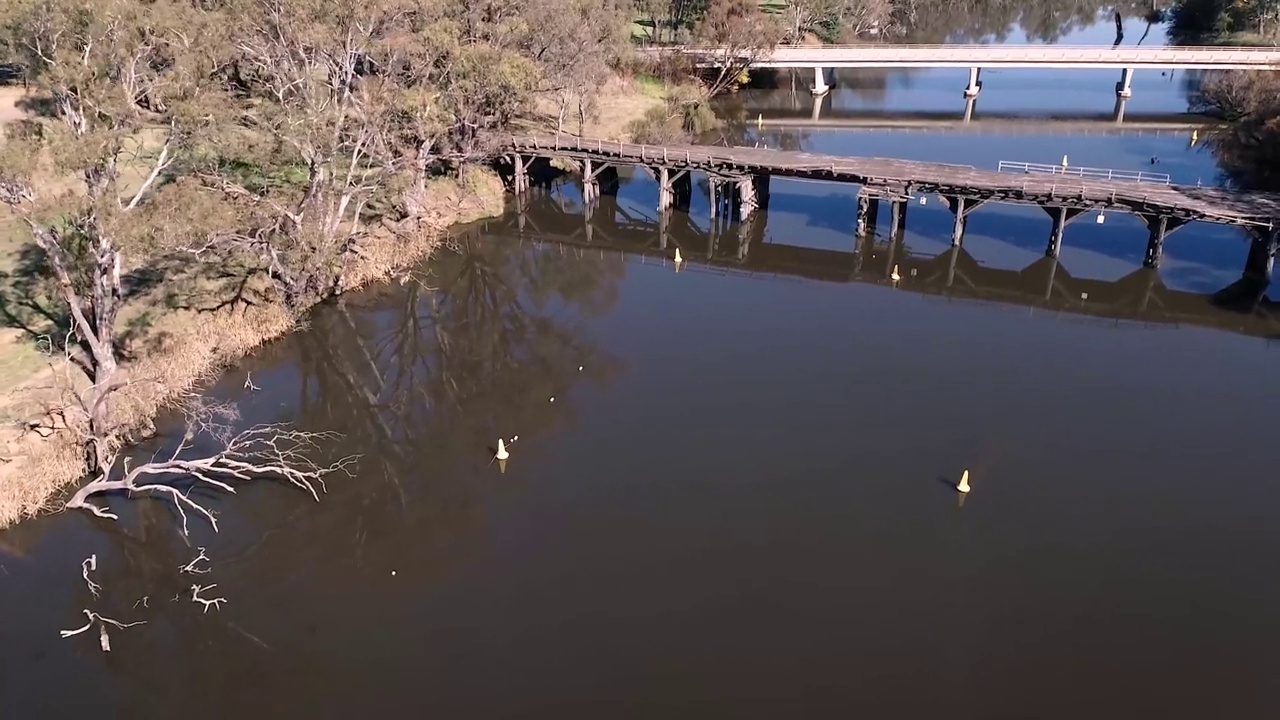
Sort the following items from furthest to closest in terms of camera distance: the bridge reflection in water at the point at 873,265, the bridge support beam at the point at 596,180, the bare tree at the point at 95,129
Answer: the bridge support beam at the point at 596,180 → the bridge reflection in water at the point at 873,265 → the bare tree at the point at 95,129

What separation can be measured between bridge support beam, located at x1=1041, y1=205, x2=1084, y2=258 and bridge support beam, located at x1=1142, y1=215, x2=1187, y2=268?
8.90 ft

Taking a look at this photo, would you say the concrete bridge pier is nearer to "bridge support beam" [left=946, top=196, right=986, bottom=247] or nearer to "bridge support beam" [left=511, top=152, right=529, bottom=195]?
"bridge support beam" [left=946, top=196, right=986, bottom=247]

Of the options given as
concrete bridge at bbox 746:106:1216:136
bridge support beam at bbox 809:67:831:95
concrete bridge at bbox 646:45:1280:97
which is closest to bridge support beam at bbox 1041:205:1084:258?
concrete bridge at bbox 746:106:1216:136

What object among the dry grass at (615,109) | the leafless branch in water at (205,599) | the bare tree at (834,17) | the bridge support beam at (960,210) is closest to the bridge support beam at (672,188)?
the dry grass at (615,109)

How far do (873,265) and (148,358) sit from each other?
90.4ft

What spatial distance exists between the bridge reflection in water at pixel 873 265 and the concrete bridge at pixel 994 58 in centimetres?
2827

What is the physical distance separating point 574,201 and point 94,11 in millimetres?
28617

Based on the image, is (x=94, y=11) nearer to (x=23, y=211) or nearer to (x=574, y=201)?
(x=23, y=211)

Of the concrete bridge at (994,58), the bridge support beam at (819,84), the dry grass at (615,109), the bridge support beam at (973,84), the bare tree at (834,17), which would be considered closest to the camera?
the dry grass at (615,109)

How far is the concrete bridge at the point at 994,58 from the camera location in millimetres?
65500

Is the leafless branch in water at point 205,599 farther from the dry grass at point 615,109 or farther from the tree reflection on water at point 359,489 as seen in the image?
the dry grass at point 615,109

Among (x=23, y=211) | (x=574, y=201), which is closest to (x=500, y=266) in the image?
(x=574, y=201)

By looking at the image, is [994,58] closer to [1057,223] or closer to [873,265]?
[1057,223]

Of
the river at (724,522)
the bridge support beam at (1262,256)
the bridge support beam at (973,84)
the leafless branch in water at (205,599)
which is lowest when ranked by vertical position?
the leafless branch in water at (205,599)
